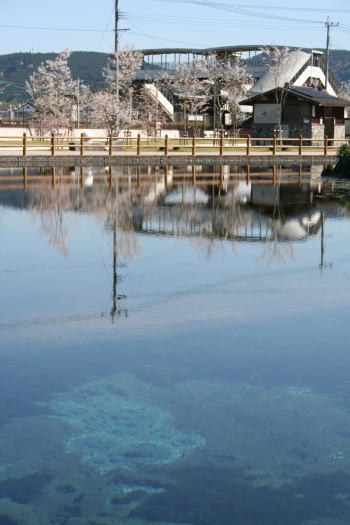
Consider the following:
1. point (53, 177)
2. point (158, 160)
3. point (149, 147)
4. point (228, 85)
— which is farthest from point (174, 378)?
point (228, 85)

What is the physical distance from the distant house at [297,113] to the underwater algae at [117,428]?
170 ft

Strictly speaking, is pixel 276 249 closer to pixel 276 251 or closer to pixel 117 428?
pixel 276 251

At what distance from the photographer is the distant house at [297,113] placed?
2281 inches

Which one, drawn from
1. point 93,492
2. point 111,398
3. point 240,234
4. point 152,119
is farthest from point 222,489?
point 152,119

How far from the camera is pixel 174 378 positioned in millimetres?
7188

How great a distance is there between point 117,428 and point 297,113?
2170 inches

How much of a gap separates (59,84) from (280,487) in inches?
3103

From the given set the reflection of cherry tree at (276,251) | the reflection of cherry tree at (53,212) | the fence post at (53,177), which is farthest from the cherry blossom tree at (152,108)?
the reflection of cherry tree at (276,251)

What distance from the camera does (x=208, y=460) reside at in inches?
218

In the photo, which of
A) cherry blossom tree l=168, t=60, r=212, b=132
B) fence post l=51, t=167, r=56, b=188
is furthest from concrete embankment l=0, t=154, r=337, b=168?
cherry blossom tree l=168, t=60, r=212, b=132

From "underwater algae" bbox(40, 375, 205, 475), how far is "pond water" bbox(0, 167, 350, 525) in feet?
0.05

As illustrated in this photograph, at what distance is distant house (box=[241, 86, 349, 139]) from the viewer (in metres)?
57.9

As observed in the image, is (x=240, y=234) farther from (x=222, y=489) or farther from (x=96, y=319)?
(x=222, y=489)

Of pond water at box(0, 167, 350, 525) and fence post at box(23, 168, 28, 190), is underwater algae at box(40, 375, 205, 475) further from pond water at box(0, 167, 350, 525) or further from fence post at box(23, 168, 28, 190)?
fence post at box(23, 168, 28, 190)
